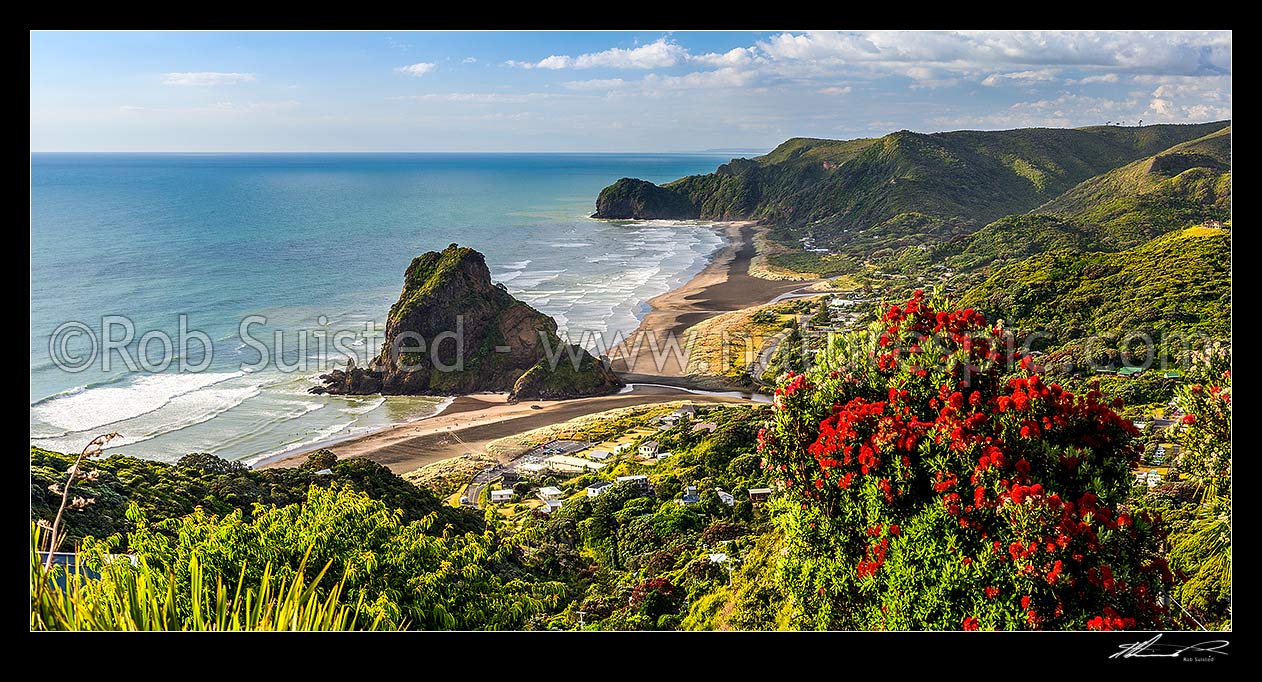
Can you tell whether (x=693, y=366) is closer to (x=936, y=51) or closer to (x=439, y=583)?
(x=936, y=51)

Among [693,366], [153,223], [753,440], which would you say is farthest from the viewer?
[153,223]

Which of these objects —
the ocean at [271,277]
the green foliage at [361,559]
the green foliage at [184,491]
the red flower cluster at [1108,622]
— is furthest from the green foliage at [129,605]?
the ocean at [271,277]

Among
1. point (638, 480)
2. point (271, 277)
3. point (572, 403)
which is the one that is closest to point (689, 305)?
point (572, 403)

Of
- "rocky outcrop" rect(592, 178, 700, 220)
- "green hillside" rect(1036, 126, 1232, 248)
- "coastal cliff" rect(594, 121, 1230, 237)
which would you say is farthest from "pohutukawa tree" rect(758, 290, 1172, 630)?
"rocky outcrop" rect(592, 178, 700, 220)

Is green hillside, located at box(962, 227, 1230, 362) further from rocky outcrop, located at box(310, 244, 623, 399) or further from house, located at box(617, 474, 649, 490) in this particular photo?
rocky outcrop, located at box(310, 244, 623, 399)

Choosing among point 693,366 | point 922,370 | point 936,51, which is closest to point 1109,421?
point 922,370

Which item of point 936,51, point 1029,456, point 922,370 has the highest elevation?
point 936,51
